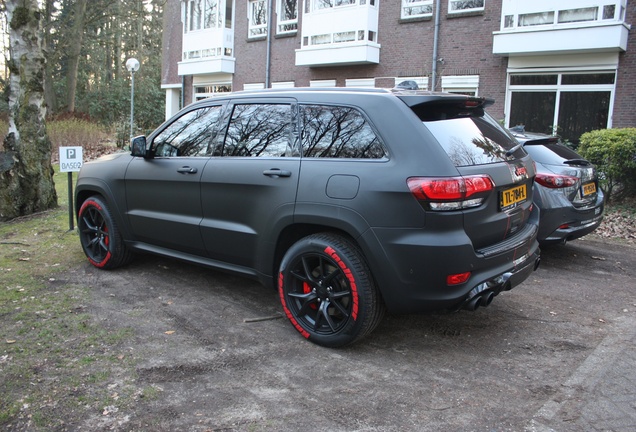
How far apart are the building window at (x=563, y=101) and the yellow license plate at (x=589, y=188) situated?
8125mm

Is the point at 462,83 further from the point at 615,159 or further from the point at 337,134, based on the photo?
the point at 337,134

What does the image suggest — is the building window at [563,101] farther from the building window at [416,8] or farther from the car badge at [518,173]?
the car badge at [518,173]

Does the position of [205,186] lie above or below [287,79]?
below

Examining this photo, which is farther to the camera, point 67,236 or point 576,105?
point 576,105

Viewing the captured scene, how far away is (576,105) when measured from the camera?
595 inches

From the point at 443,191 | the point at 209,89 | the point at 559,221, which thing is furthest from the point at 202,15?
the point at 443,191

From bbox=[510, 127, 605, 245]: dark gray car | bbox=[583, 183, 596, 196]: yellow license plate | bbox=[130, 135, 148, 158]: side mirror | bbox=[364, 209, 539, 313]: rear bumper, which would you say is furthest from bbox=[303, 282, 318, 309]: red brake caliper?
bbox=[583, 183, 596, 196]: yellow license plate

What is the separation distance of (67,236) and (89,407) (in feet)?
16.0

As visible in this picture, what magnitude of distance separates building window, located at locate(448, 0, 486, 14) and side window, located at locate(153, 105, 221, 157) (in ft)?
46.1

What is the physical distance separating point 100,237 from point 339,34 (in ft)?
52.6

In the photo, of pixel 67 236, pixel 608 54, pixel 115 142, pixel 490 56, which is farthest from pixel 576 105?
pixel 115 142

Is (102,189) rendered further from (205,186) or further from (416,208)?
(416,208)

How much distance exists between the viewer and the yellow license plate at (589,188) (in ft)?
20.4

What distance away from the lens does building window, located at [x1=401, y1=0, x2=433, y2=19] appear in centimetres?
1766
